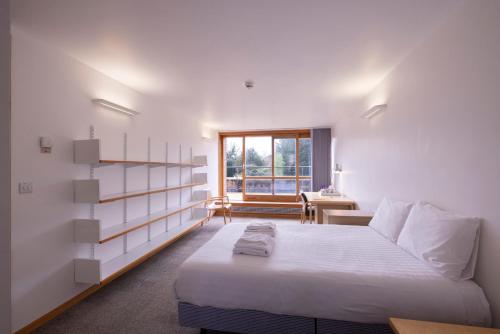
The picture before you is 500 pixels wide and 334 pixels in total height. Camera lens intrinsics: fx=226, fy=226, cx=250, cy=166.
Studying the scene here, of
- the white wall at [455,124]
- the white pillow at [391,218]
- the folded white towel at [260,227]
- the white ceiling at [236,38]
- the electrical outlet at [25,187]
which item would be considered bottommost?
the folded white towel at [260,227]

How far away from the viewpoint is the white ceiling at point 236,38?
1.58 m

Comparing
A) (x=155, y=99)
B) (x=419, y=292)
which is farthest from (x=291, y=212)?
(x=419, y=292)

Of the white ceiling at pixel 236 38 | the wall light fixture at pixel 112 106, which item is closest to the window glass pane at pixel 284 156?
the white ceiling at pixel 236 38

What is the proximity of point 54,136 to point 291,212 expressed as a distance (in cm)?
529

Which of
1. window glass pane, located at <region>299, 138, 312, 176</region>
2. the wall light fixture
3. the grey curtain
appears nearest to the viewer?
the wall light fixture

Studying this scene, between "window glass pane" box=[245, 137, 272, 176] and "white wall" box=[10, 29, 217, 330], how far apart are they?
4237 millimetres

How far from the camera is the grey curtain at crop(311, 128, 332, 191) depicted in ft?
20.4

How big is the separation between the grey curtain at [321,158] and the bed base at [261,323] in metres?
4.93

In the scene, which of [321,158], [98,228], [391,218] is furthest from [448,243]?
[321,158]

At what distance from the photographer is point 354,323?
1520 mm

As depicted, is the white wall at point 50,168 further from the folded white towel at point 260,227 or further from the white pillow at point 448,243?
the white pillow at point 448,243

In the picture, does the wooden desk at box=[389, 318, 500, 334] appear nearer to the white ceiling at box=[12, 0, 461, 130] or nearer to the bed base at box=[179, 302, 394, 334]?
the bed base at box=[179, 302, 394, 334]

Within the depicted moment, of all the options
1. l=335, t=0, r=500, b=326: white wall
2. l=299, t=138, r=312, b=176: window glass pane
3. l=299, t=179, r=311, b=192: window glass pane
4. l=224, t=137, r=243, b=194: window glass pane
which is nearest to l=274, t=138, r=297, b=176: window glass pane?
l=299, t=138, r=312, b=176: window glass pane

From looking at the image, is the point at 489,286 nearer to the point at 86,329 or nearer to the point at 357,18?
the point at 357,18
